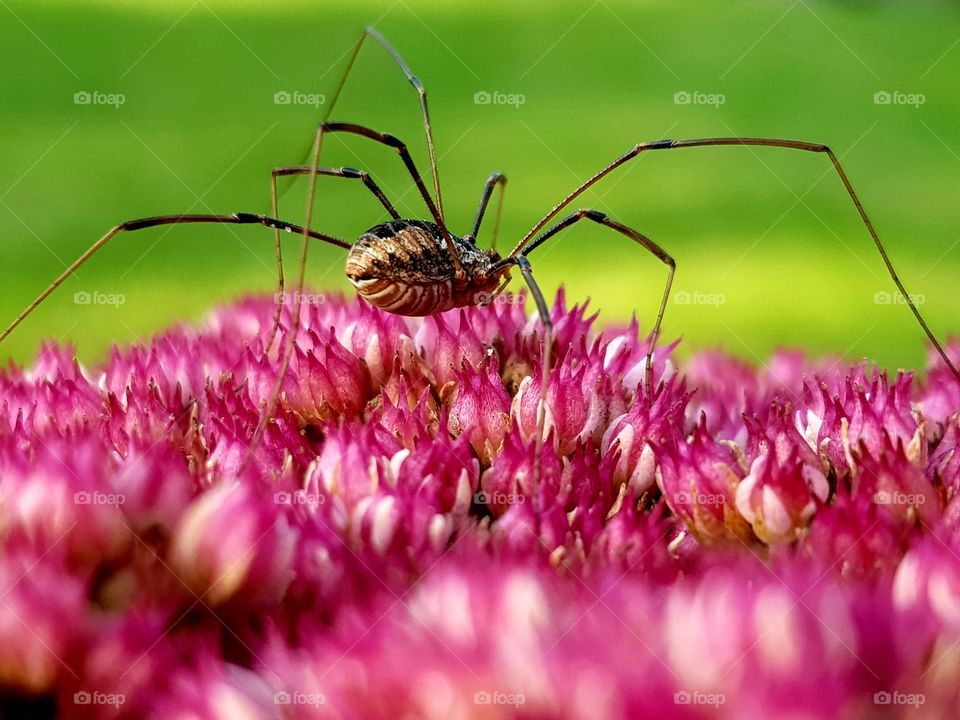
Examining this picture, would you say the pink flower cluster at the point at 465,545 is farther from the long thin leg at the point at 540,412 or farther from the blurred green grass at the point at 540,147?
the blurred green grass at the point at 540,147

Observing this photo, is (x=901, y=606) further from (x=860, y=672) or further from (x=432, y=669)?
(x=432, y=669)

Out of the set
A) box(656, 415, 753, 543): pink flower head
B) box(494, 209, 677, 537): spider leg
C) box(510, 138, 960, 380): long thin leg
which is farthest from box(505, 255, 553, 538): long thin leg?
box(510, 138, 960, 380): long thin leg

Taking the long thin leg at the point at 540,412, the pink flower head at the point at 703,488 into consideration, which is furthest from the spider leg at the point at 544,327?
the pink flower head at the point at 703,488

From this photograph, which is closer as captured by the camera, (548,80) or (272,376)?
(272,376)

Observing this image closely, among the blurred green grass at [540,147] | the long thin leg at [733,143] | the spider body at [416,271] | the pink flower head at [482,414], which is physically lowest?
the pink flower head at [482,414]

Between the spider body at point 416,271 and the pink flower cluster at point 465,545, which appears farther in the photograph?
the spider body at point 416,271

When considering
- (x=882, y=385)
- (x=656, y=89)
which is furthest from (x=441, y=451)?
(x=656, y=89)
